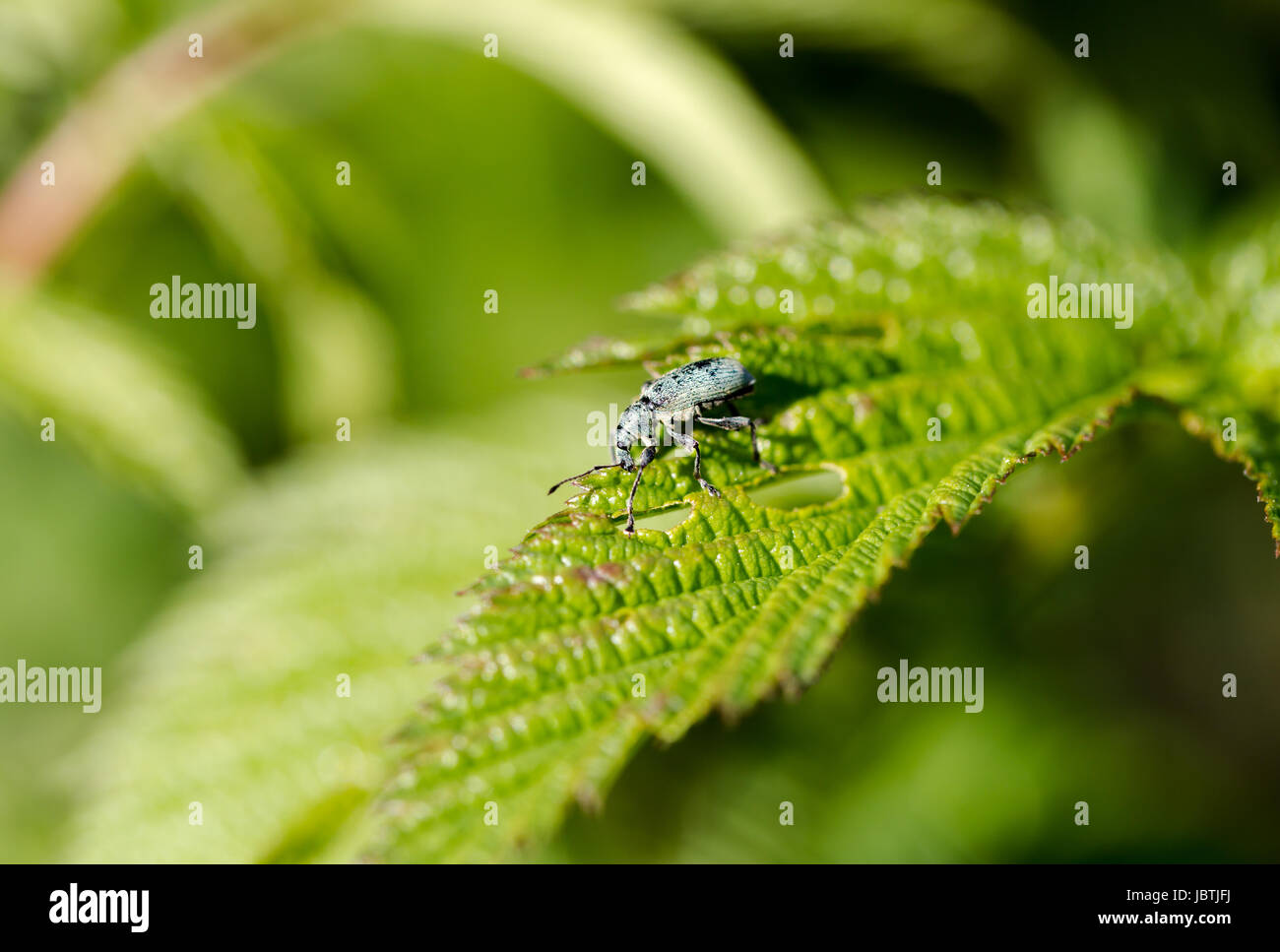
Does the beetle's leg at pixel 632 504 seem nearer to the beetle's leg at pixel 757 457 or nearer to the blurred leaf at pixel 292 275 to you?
the beetle's leg at pixel 757 457

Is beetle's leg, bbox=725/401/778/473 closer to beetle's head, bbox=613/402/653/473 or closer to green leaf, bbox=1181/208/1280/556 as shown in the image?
beetle's head, bbox=613/402/653/473

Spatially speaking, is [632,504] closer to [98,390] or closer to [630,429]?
[630,429]

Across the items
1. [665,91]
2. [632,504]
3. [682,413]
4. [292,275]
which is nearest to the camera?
[632,504]

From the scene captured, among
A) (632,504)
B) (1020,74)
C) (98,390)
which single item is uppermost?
(1020,74)

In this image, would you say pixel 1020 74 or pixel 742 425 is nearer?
pixel 742 425

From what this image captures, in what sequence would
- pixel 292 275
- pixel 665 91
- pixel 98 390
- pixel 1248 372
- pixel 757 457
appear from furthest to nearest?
pixel 292 275
pixel 665 91
pixel 98 390
pixel 1248 372
pixel 757 457

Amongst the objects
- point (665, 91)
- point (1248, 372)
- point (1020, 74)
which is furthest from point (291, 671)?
point (1020, 74)
